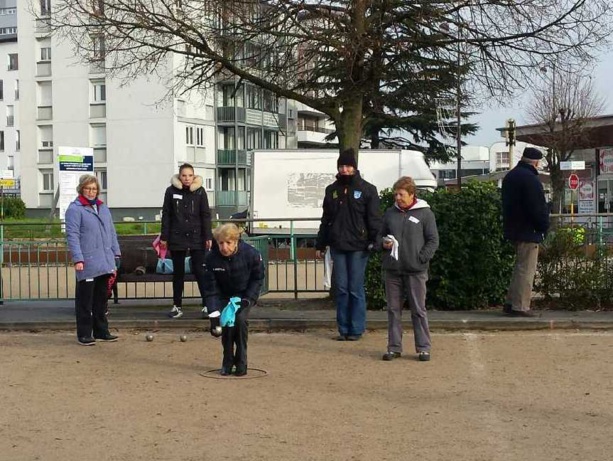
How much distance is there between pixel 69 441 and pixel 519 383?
3.70 metres

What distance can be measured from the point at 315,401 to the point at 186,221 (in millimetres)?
4263

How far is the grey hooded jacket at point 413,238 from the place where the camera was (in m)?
8.46

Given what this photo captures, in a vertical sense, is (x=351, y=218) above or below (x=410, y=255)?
above

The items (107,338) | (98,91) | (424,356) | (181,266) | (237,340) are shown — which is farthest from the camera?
(98,91)

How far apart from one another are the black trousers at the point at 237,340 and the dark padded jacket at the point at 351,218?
1.85 metres

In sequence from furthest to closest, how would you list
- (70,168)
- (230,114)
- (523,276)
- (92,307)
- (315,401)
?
(230,114), (70,168), (523,276), (92,307), (315,401)

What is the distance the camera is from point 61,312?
462 inches

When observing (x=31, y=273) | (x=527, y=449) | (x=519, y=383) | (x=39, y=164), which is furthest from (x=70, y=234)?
(x=39, y=164)

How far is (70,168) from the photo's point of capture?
2261cm

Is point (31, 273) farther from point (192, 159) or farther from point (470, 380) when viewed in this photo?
point (192, 159)

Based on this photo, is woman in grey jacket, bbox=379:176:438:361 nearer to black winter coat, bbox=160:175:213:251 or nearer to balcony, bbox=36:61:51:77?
black winter coat, bbox=160:175:213:251

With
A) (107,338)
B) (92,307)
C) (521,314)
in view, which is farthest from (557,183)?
(92,307)

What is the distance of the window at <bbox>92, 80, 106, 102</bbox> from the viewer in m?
56.3

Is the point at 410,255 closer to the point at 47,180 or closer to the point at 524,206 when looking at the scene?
the point at 524,206
